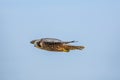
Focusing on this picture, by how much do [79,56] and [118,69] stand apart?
32 centimetres

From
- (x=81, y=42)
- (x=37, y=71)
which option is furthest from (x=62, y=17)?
(x=37, y=71)

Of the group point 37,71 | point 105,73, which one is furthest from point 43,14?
point 105,73

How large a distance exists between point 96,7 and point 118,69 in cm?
51

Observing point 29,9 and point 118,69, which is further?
point 29,9

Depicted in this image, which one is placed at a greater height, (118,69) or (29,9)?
(29,9)

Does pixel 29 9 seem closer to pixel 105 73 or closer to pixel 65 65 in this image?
pixel 65 65

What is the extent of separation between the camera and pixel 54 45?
246cm

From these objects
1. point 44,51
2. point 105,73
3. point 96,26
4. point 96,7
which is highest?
point 96,7

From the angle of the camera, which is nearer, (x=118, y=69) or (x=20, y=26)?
(x=118, y=69)

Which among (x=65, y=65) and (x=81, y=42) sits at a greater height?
(x=81, y=42)

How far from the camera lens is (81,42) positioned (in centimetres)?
242

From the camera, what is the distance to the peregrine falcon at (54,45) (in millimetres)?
2422

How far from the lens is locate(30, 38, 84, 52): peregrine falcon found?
7.95ft

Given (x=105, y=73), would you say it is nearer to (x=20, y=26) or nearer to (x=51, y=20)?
(x=51, y=20)
